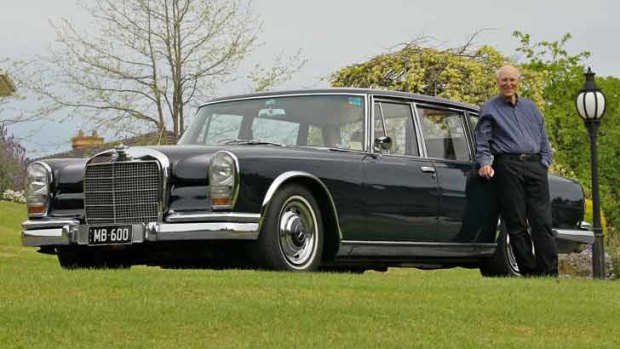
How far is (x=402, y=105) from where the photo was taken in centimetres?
1160

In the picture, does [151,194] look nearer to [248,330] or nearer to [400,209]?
[400,209]

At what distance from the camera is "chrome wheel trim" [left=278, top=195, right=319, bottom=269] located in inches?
390

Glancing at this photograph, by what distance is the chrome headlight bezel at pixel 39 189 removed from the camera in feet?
34.5

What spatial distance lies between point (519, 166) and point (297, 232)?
2.48 meters

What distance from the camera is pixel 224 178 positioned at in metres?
9.52

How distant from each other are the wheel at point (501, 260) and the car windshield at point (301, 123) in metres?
2.07

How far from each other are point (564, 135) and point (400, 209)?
39.4 metres

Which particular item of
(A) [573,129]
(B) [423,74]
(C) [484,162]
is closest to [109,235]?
(C) [484,162]

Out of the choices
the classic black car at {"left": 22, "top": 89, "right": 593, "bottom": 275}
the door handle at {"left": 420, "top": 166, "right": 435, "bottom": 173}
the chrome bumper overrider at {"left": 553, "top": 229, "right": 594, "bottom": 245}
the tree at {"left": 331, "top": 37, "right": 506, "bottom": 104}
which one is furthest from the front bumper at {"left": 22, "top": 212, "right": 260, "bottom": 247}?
the tree at {"left": 331, "top": 37, "right": 506, "bottom": 104}

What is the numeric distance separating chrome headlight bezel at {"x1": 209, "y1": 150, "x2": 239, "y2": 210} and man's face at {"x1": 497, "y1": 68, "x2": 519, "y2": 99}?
3095 millimetres

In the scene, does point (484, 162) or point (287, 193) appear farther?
point (484, 162)

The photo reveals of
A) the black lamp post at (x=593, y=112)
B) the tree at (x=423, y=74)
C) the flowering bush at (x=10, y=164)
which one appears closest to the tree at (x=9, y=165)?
the flowering bush at (x=10, y=164)

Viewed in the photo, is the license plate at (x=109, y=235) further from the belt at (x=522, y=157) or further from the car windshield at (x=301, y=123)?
the belt at (x=522, y=157)

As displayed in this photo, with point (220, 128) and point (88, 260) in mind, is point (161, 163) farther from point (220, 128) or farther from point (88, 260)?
point (88, 260)
